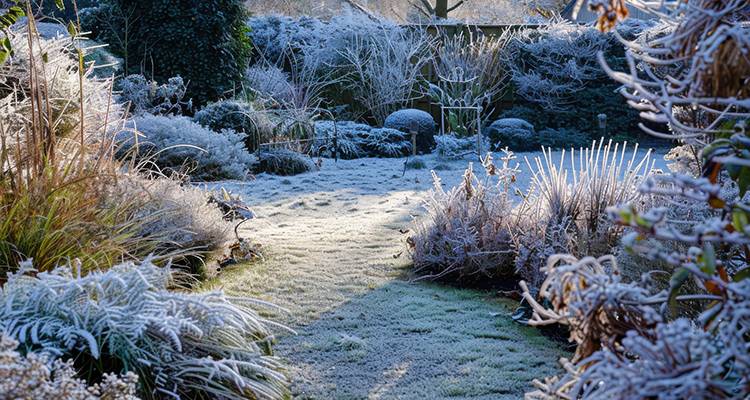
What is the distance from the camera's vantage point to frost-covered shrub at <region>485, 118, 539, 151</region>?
10.9 metres

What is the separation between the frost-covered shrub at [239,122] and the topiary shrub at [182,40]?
1379 mm

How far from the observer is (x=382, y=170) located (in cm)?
907

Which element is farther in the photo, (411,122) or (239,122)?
(411,122)

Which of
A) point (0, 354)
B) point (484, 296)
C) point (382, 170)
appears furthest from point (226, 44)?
point (0, 354)

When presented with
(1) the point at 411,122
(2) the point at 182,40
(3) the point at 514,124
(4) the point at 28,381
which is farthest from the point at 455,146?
(4) the point at 28,381

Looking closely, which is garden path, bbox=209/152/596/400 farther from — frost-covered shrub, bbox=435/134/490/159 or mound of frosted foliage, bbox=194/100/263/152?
frost-covered shrub, bbox=435/134/490/159

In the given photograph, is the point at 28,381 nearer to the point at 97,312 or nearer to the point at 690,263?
the point at 97,312

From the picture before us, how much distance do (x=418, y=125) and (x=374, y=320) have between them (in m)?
7.45

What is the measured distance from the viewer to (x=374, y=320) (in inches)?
144

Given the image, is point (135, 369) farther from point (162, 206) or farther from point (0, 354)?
point (162, 206)

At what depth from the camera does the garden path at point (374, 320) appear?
9.62ft

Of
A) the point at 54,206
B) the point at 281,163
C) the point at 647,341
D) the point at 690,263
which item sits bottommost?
the point at 281,163

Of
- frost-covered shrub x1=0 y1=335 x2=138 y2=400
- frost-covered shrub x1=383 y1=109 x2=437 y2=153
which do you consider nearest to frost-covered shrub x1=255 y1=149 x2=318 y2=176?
frost-covered shrub x1=383 y1=109 x2=437 y2=153

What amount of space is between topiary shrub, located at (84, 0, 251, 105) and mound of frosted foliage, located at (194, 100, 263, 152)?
1373 mm
